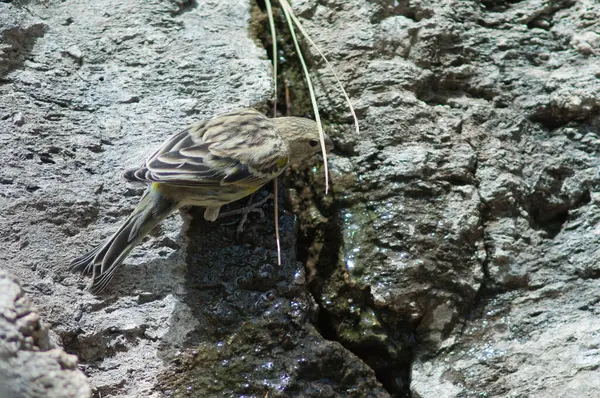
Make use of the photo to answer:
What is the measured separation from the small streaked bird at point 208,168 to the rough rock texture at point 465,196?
353 mm

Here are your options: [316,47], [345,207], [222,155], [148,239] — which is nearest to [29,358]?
[148,239]

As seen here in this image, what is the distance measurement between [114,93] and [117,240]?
1.08 m

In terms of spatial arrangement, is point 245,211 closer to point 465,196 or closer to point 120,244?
point 120,244

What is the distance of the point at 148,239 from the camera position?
377 centimetres

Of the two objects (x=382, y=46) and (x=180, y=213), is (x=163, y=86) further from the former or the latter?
(x=382, y=46)

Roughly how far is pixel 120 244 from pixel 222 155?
0.72 meters

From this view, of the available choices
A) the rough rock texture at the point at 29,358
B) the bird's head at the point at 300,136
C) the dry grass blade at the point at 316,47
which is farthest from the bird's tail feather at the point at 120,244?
the dry grass blade at the point at 316,47

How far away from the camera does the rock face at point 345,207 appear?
3.45 m

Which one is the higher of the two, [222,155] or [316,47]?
[316,47]

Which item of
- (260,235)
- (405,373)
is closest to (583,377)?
(405,373)

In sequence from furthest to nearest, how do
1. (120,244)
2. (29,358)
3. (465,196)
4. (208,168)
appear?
(465,196) < (208,168) < (120,244) < (29,358)

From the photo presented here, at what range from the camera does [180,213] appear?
3.91 m

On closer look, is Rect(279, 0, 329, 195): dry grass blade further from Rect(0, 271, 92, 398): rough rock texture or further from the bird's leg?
Rect(0, 271, 92, 398): rough rock texture

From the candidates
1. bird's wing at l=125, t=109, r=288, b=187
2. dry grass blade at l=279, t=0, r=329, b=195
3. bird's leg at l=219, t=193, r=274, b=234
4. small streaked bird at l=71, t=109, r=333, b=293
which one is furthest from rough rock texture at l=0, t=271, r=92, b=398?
dry grass blade at l=279, t=0, r=329, b=195
